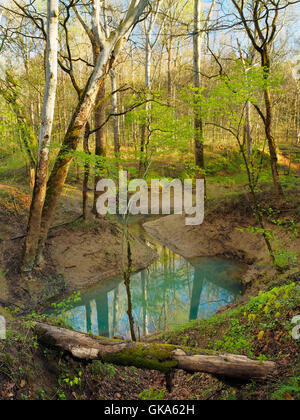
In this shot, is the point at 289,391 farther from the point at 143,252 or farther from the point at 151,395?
the point at 143,252

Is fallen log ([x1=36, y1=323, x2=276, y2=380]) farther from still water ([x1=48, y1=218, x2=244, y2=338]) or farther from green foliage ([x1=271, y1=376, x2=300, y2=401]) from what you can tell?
still water ([x1=48, y1=218, x2=244, y2=338])

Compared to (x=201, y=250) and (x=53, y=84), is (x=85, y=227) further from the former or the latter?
(x=53, y=84)

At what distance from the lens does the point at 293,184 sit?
11.2m

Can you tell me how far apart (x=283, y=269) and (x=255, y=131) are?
1518 centimetres

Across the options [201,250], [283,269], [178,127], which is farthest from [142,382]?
[201,250]

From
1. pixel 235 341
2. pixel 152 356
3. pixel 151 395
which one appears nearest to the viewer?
pixel 152 356

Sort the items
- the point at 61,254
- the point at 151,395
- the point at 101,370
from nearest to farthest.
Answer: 1. the point at 151,395
2. the point at 101,370
3. the point at 61,254

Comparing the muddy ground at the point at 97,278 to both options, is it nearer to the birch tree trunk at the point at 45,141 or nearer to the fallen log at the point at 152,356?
the fallen log at the point at 152,356

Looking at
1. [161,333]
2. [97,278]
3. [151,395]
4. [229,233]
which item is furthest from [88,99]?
[229,233]

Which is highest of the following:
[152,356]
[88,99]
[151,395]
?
[88,99]

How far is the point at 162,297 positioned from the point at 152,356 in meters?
5.79

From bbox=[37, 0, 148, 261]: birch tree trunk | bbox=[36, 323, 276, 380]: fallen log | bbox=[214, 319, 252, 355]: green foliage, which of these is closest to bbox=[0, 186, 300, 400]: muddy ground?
bbox=[36, 323, 276, 380]: fallen log

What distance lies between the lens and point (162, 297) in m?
8.69

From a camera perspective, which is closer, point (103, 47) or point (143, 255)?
point (103, 47)
